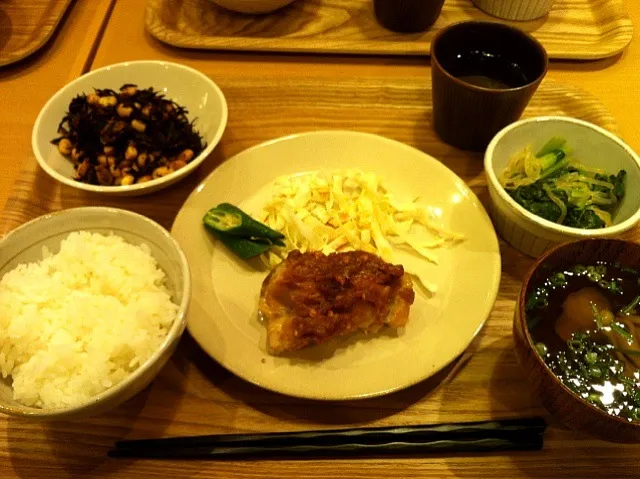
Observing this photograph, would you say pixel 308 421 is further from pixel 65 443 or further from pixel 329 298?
pixel 65 443

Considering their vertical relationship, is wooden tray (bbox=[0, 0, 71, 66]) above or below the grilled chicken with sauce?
above

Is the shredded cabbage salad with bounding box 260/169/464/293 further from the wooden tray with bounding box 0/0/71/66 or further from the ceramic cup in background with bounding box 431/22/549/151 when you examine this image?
the wooden tray with bounding box 0/0/71/66

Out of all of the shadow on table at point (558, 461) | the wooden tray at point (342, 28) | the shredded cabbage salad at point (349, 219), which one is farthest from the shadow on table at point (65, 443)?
the wooden tray at point (342, 28)

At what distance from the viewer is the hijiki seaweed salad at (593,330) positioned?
1370mm

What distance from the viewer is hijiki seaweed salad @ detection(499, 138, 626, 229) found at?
1.78 metres

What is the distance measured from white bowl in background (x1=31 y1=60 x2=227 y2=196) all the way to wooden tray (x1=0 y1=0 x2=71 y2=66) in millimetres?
552

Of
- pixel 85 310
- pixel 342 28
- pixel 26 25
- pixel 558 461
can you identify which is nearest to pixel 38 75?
pixel 26 25

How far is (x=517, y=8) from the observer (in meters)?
2.61

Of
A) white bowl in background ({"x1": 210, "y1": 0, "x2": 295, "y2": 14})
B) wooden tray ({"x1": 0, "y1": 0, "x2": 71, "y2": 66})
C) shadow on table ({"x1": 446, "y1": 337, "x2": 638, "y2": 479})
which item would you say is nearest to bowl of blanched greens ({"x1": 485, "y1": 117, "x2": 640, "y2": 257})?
shadow on table ({"x1": 446, "y1": 337, "x2": 638, "y2": 479})

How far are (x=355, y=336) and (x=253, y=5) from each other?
170 cm

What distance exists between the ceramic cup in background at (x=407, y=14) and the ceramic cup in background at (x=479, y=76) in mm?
408

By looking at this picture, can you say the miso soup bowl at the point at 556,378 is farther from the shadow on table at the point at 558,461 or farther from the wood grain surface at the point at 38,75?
the wood grain surface at the point at 38,75

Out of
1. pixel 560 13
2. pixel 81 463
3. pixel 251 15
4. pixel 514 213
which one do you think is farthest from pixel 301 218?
pixel 560 13

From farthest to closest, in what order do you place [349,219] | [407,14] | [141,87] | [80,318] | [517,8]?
[517,8] → [407,14] → [141,87] → [349,219] → [80,318]
